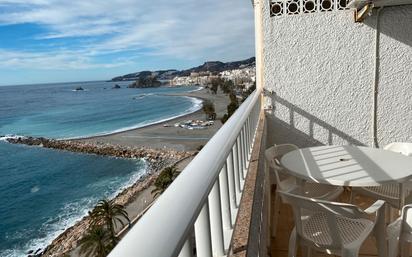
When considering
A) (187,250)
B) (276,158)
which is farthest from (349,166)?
(187,250)

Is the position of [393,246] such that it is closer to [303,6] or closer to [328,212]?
[328,212]

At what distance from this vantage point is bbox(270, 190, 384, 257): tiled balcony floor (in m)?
2.55

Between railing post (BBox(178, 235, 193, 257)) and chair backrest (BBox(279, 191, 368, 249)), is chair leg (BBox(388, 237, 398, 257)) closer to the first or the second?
chair backrest (BBox(279, 191, 368, 249))

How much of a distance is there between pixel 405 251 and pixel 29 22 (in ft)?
276

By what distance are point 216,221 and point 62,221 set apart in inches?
1245

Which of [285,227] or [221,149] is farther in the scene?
[285,227]

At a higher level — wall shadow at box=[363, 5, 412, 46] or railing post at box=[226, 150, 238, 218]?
wall shadow at box=[363, 5, 412, 46]

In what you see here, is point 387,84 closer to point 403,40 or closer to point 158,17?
point 403,40

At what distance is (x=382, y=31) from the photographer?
3842mm

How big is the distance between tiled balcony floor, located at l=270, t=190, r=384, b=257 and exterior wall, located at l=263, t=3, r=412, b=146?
96 cm

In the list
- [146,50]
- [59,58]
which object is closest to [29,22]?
[59,58]

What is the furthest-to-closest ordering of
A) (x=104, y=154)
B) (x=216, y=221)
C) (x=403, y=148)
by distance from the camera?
(x=104, y=154) < (x=403, y=148) < (x=216, y=221)

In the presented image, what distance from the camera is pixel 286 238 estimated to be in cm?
285

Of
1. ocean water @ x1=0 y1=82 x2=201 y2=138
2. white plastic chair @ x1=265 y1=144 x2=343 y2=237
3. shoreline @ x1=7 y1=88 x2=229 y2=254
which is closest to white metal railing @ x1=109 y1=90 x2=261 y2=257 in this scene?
white plastic chair @ x1=265 y1=144 x2=343 y2=237
